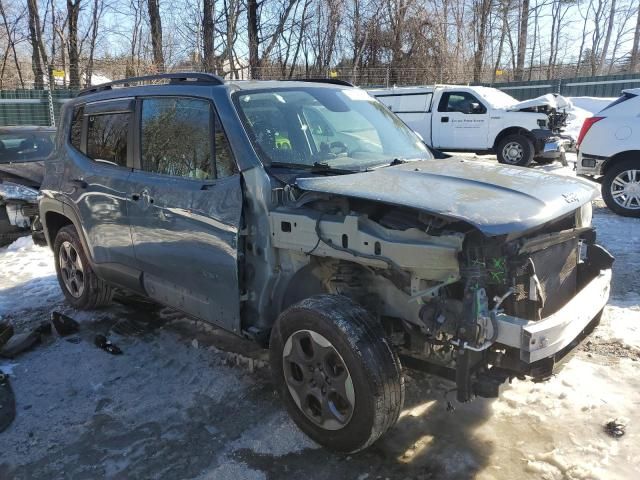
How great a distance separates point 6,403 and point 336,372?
7.53ft

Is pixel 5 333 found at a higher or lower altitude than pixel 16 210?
lower

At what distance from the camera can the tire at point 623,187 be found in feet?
26.6

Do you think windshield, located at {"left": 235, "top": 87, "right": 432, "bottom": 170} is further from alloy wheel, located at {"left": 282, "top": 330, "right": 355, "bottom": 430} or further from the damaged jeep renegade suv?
alloy wheel, located at {"left": 282, "top": 330, "right": 355, "bottom": 430}

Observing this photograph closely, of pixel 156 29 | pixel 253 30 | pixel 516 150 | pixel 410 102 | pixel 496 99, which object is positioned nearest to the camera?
pixel 516 150

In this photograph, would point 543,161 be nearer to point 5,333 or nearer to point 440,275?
point 440,275

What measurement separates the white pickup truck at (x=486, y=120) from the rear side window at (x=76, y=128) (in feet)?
34.3

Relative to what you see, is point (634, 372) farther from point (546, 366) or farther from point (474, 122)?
point (474, 122)

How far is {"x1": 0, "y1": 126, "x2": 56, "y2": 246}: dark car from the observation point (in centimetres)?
741

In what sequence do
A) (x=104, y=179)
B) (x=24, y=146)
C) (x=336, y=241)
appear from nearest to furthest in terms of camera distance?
(x=336, y=241), (x=104, y=179), (x=24, y=146)

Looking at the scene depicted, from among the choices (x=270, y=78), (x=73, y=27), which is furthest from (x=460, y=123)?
(x=73, y=27)

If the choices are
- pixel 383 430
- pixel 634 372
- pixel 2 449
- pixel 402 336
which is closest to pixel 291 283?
pixel 402 336

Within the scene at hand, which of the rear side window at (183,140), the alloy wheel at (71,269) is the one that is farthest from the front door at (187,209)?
the alloy wheel at (71,269)

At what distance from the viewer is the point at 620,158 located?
8.23 metres

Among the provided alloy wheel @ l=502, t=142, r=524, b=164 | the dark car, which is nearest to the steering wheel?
the dark car
